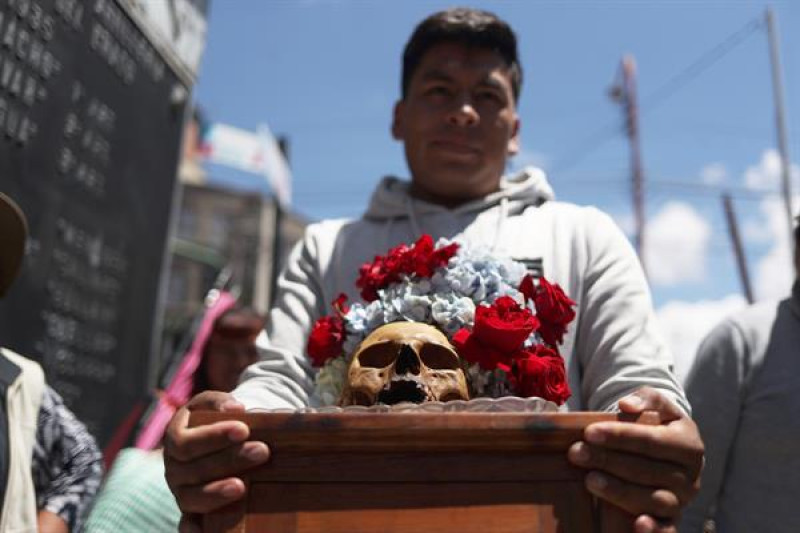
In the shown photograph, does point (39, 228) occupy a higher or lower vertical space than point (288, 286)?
higher

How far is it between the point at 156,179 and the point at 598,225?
11.7ft

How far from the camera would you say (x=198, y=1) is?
18.2 ft

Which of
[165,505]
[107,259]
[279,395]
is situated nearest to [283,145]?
[107,259]

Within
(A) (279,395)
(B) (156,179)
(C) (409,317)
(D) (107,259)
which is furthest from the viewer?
(B) (156,179)

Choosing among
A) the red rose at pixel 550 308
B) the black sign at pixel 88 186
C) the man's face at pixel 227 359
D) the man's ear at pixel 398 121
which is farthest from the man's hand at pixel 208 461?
the man's face at pixel 227 359

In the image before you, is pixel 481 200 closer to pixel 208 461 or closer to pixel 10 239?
pixel 208 461

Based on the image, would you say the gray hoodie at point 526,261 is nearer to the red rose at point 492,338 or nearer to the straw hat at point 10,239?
the red rose at point 492,338

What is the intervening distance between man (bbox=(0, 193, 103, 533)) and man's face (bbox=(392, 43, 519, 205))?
1.40 meters

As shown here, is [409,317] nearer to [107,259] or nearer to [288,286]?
[288,286]

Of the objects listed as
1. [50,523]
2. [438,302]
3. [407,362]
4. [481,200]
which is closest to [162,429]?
[50,523]

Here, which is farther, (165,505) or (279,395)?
(165,505)

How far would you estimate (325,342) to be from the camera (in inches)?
69.8

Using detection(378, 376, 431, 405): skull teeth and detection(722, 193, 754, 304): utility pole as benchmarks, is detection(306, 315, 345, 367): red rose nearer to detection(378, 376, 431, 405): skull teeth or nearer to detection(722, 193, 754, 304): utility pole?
detection(378, 376, 431, 405): skull teeth

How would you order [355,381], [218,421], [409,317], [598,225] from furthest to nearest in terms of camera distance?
[598,225]
[409,317]
[355,381]
[218,421]
